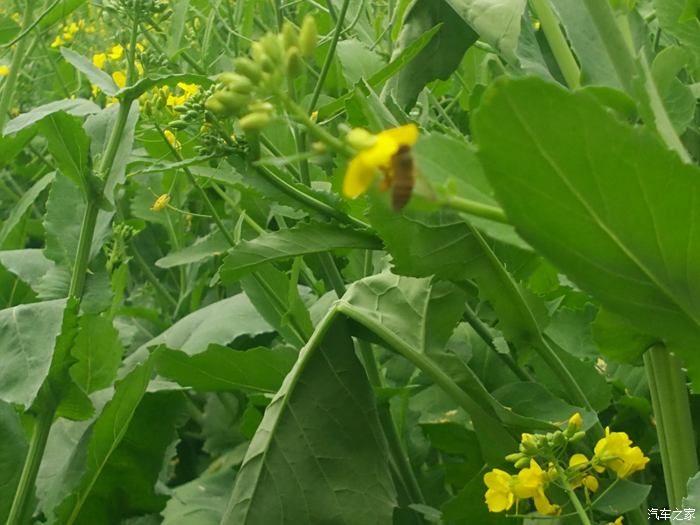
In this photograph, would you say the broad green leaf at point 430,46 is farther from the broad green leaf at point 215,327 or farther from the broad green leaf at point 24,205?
the broad green leaf at point 24,205

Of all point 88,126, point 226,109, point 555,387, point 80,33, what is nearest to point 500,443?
point 555,387

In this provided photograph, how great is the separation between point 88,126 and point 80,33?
3.54 ft

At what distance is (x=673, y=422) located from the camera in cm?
73

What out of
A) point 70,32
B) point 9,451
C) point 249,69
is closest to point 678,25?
point 249,69

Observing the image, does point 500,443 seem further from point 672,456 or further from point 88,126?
point 88,126

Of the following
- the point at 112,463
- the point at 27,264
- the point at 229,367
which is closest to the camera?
the point at 229,367

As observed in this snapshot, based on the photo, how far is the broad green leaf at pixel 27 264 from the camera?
1224 millimetres

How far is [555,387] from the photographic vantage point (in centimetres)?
94

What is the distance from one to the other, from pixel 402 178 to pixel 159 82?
2.05ft

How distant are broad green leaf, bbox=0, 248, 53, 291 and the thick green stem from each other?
73cm

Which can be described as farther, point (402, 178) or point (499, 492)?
point (499, 492)

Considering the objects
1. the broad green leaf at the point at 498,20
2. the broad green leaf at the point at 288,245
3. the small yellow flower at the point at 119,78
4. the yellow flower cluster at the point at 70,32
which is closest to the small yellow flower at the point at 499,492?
the broad green leaf at the point at 288,245

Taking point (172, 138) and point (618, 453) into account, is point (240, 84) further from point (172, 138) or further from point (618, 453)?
point (172, 138)

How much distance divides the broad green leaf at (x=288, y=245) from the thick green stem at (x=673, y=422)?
0.25m
